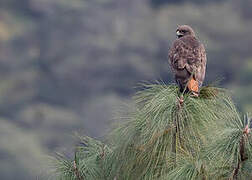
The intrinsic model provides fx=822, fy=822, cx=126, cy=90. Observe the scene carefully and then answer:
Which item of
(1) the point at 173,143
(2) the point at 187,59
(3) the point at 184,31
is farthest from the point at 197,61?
(1) the point at 173,143

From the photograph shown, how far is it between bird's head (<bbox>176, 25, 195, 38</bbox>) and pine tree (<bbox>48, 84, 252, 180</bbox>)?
2.14 m

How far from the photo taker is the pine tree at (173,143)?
3.82 meters

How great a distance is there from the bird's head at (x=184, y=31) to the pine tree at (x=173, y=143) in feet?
7.01

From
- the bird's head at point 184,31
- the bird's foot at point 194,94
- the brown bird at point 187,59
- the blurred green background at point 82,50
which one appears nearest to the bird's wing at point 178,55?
the brown bird at point 187,59

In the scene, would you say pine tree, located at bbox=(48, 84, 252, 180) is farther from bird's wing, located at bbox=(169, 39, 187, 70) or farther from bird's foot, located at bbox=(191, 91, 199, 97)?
bird's wing, located at bbox=(169, 39, 187, 70)

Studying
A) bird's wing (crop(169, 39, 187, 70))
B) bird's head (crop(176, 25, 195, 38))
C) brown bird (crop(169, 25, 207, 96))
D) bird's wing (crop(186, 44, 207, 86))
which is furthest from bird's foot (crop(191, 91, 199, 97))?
bird's head (crop(176, 25, 195, 38))

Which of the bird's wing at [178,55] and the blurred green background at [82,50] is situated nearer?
the bird's wing at [178,55]

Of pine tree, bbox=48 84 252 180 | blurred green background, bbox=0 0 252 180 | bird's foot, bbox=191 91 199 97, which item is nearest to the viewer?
pine tree, bbox=48 84 252 180

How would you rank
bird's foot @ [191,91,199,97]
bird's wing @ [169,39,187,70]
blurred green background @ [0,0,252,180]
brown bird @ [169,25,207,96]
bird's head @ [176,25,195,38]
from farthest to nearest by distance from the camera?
blurred green background @ [0,0,252,180], bird's head @ [176,25,195,38], bird's wing @ [169,39,187,70], brown bird @ [169,25,207,96], bird's foot @ [191,91,199,97]

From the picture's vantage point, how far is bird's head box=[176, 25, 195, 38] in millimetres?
6660

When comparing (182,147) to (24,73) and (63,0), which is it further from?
(63,0)

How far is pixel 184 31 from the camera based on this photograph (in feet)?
22.1

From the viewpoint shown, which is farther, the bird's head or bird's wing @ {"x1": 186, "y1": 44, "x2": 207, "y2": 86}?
the bird's head

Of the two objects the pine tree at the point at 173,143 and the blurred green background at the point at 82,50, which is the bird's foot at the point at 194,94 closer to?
the pine tree at the point at 173,143
